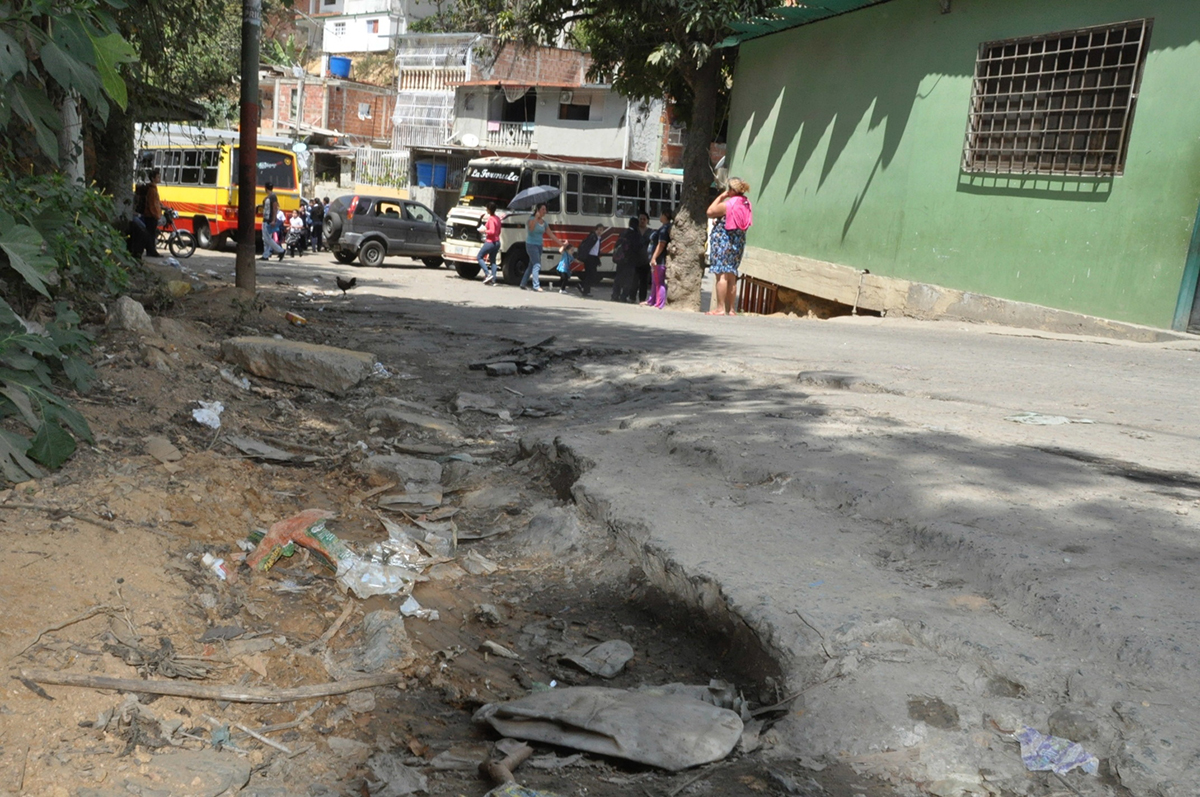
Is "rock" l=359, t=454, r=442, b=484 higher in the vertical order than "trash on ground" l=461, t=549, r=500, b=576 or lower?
higher

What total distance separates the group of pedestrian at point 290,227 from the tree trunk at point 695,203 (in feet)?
29.0

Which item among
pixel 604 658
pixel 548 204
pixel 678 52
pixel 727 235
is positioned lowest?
pixel 604 658

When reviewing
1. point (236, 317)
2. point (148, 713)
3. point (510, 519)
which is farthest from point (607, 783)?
point (236, 317)

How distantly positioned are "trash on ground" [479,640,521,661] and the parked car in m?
18.0

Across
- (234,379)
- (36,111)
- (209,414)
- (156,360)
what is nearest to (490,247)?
(234,379)

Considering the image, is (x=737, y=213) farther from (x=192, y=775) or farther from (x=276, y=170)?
(x=276, y=170)

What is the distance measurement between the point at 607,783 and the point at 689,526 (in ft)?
4.30

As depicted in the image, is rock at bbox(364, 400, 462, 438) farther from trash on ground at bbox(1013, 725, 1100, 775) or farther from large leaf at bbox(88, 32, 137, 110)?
trash on ground at bbox(1013, 725, 1100, 775)

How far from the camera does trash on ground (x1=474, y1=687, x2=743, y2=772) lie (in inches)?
91.0

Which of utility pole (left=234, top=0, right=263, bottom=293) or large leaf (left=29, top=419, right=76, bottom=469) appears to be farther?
utility pole (left=234, top=0, right=263, bottom=293)

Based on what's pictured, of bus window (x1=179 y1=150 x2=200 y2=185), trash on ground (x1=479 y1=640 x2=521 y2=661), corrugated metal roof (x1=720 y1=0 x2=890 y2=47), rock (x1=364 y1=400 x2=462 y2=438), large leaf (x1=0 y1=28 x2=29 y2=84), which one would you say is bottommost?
trash on ground (x1=479 y1=640 x2=521 y2=661)

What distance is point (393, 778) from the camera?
229cm

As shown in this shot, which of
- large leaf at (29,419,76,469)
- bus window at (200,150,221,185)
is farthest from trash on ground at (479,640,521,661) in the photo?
bus window at (200,150,221,185)

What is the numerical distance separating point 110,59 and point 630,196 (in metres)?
18.5
